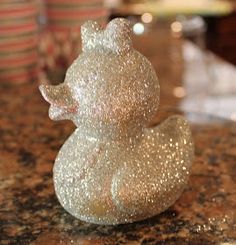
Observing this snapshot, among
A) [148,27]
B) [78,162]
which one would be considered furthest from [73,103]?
[148,27]

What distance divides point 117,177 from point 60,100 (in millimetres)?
91

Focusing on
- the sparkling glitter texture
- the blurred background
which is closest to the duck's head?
the sparkling glitter texture

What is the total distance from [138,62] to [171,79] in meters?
0.70

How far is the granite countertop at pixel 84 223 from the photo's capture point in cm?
51

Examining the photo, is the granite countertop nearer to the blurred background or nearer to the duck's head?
the duck's head

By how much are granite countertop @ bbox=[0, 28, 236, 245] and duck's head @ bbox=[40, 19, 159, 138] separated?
102mm

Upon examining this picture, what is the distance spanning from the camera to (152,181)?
52 cm

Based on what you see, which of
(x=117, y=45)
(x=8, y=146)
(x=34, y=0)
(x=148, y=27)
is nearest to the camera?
(x=117, y=45)

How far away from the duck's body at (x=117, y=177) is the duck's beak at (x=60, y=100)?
1.4 inches

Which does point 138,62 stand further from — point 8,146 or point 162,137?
point 8,146

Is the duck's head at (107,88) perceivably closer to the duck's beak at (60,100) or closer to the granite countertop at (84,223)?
the duck's beak at (60,100)

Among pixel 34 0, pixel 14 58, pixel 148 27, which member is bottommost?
pixel 148 27

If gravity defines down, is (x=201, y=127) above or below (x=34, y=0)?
below

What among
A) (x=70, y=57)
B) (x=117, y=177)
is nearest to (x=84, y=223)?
(x=117, y=177)
